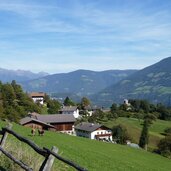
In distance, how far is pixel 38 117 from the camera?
92.6 metres

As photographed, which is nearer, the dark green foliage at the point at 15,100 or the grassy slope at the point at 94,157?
the grassy slope at the point at 94,157

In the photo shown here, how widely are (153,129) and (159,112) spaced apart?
1532 inches

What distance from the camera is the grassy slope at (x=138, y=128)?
11788cm

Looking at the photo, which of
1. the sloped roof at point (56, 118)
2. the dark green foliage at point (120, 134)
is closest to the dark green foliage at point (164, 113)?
the dark green foliage at point (120, 134)

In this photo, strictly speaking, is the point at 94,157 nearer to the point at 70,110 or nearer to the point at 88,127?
the point at 88,127

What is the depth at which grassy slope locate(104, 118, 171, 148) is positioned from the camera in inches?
4641

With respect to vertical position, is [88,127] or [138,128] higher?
[88,127]

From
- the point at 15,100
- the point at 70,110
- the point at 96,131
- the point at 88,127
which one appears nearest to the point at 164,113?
the point at 70,110

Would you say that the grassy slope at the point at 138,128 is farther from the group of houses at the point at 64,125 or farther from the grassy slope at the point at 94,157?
the grassy slope at the point at 94,157

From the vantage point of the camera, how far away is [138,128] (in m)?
132

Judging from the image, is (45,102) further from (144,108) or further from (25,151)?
(25,151)

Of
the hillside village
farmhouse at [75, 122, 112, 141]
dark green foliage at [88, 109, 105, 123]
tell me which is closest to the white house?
the hillside village

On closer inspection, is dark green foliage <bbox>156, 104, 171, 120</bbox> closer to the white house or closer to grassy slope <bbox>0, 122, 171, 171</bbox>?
the white house

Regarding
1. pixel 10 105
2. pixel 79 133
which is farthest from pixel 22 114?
pixel 79 133
